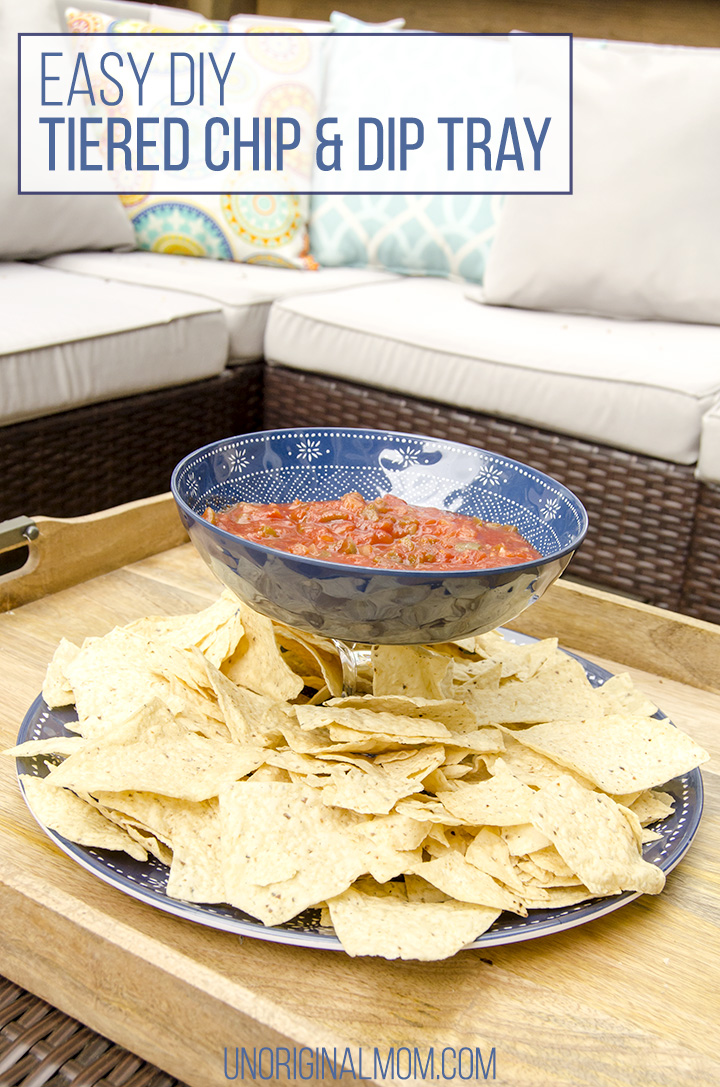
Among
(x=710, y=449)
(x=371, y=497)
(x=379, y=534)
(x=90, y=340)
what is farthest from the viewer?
(x=90, y=340)

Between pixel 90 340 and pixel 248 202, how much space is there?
0.91 meters

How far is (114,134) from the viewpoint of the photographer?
104 inches

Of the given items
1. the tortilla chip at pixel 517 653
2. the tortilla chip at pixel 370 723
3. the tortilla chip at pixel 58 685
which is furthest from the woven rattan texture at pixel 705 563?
the tortilla chip at pixel 58 685

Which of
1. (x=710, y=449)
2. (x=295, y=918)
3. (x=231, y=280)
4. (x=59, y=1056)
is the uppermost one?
(x=231, y=280)

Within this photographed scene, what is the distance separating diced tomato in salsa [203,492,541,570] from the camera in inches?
33.3

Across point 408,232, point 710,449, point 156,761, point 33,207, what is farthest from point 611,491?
point 33,207

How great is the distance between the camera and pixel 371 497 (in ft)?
3.60

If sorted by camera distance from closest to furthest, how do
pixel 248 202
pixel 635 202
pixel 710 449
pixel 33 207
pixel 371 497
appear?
pixel 371 497 < pixel 710 449 < pixel 635 202 < pixel 33 207 < pixel 248 202

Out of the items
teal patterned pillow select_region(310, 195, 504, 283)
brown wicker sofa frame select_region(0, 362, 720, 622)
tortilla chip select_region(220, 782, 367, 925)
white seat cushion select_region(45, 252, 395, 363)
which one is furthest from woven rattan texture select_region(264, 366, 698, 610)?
tortilla chip select_region(220, 782, 367, 925)

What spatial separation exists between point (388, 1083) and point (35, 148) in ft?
7.69

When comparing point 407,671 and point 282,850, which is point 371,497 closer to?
point 407,671

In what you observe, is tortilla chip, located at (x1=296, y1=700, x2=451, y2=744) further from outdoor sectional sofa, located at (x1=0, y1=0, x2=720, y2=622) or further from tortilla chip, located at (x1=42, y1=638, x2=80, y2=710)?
outdoor sectional sofa, located at (x1=0, y1=0, x2=720, y2=622)

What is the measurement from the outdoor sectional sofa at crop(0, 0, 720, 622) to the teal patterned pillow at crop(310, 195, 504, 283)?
0.07 meters

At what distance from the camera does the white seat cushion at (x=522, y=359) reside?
74.8 inches
